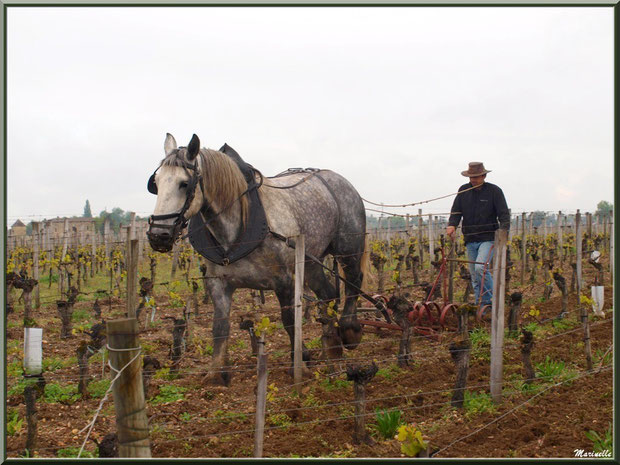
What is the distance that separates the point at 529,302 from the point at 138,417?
870 centimetres

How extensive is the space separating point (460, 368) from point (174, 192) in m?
2.74

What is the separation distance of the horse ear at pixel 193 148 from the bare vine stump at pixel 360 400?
2.19 meters

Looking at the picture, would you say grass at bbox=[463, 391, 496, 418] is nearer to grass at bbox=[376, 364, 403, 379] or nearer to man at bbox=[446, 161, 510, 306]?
grass at bbox=[376, 364, 403, 379]

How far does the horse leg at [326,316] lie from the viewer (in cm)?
592

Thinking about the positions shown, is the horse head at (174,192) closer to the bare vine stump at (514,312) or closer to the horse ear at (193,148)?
the horse ear at (193,148)

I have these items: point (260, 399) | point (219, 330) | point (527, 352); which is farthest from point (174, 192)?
point (527, 352)

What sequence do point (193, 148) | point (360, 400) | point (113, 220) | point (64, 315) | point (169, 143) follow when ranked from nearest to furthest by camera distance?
1. point (360, 400)
2. point (193, 148)
3. point (169, 143)
4. point (64, 315)
5. point (113, 220)

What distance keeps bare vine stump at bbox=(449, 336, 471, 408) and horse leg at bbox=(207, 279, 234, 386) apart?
210cm

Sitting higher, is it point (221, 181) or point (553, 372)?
point (221, 181)

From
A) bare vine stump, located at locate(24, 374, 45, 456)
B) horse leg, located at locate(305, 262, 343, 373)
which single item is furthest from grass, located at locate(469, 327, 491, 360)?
bare vine stump, located at locate(24, 374, 45, 456)

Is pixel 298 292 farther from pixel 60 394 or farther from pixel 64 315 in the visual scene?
pixel 64 315

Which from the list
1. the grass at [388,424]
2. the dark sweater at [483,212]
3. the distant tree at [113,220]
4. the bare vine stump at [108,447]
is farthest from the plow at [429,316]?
the distant tree at [113,220]

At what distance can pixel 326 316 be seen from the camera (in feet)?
19.4

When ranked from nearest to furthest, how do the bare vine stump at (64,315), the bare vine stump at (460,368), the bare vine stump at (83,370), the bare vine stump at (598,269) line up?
1. the bare vine stump at (460,368)
2. the bare vine stump at (83,370)
3. the bare vine stump at (64,315)
4. the bare vine stump at (598,269)
